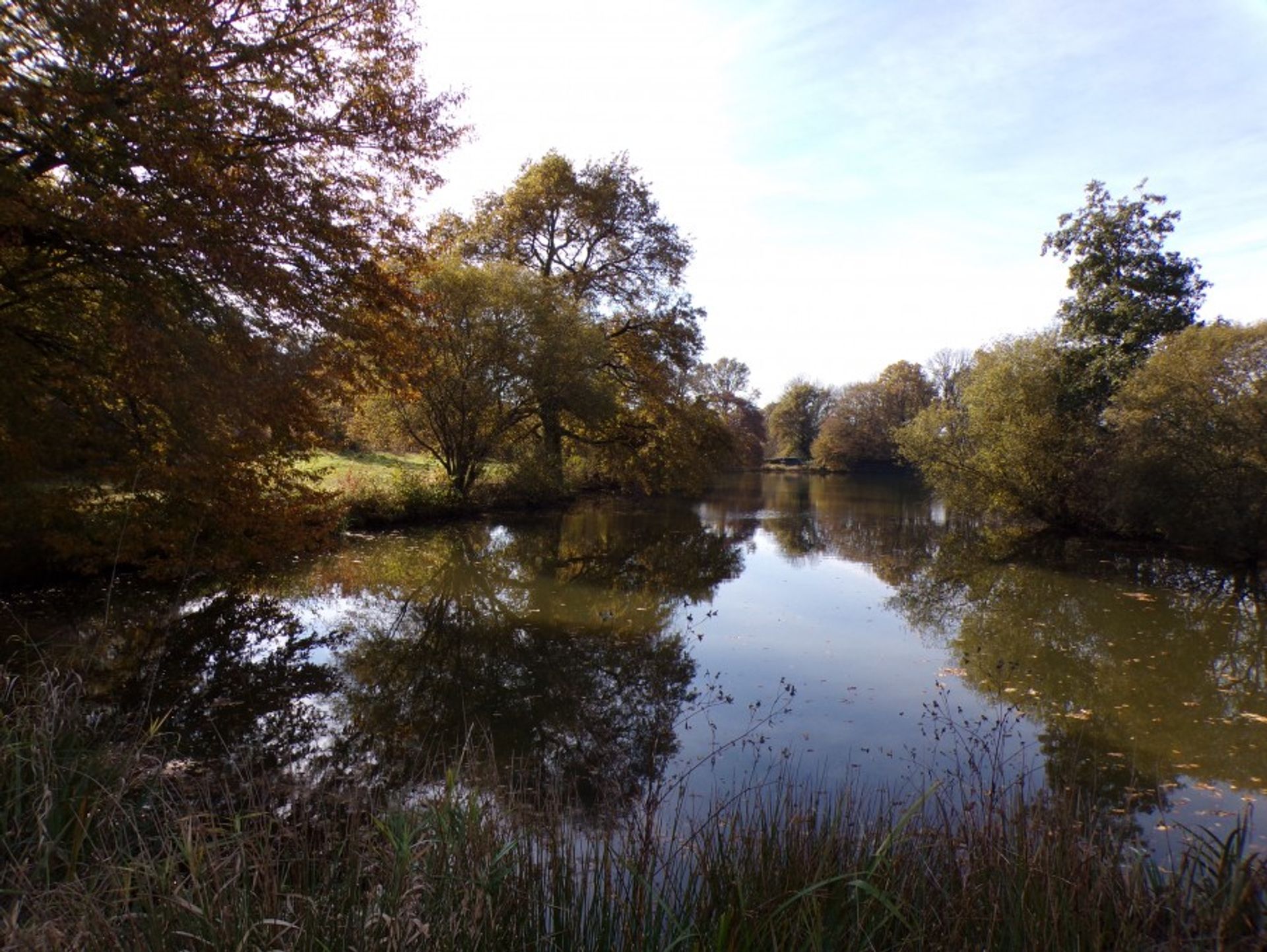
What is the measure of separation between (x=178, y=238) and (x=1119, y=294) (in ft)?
79.7

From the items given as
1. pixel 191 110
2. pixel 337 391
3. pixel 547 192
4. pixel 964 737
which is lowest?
pixel 964 737

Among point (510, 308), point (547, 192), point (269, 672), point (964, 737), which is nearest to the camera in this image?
point (964, 737)

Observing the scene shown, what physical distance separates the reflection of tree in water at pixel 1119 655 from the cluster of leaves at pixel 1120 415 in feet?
6.07

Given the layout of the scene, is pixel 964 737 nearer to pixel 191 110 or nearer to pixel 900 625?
pixel 900 625

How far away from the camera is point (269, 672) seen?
758 centimetres

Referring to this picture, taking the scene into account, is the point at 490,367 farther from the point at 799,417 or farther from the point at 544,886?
the point at 799,417

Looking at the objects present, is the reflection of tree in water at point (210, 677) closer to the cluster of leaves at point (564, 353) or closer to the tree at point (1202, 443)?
the cluster of leaves at point (564, 353)

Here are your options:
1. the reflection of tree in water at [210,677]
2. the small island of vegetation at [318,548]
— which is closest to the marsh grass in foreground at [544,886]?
the small island of vegetation at [318,548]

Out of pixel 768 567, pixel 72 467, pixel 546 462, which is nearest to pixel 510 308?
pixel 546 462

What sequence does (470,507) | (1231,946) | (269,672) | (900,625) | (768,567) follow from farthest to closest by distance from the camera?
(470,507) < (768,567) < (900,625) < (269,672) < (1231,946)

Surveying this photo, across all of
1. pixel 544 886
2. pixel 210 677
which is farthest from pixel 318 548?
pixel 544 886

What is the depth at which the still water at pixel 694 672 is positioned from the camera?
5656 mm

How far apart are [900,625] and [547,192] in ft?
68.8

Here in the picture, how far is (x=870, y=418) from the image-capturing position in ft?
203
